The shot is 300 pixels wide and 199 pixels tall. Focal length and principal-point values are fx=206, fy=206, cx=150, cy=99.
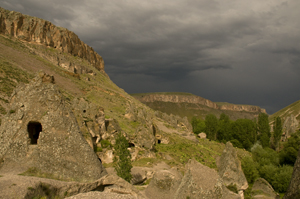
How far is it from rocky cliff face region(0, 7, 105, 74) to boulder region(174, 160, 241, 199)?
84.7 metres

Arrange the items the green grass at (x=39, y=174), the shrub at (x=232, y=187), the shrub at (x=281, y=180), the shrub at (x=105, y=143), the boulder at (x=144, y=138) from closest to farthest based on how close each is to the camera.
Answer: the green grass at (x=39, y=174) < the shrub at (x=232, y=187) < the shrub at (x=105, y=143) < the boulder at (x=144, y=138) < the shrub at (x=281, y=180)

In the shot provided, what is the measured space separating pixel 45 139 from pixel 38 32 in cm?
9306

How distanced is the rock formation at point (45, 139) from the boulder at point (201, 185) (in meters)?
5.09

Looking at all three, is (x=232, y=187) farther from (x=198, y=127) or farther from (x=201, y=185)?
(x=198, y=127)

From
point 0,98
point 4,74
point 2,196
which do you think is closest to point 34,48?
point 4,74

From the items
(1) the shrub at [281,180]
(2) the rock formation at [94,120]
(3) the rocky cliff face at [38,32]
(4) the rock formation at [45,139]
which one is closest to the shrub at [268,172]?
(1) the shrub at [281,180]

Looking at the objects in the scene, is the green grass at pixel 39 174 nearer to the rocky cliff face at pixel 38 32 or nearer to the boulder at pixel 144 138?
the boulder at pixel 144 138

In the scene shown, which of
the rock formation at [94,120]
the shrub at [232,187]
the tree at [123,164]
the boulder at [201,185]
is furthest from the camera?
the rock formation at [94,120]

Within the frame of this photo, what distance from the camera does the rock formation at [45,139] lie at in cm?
1030

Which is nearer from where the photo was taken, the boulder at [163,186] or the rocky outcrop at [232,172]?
the boulder at [163,186]

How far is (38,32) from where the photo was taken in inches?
3462

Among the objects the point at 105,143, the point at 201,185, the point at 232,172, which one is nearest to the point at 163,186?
the point at 201,185

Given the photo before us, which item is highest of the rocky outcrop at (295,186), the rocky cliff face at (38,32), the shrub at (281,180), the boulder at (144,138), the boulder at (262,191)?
the rocky cliff face at (38,32)

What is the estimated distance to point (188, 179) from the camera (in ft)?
30.7
